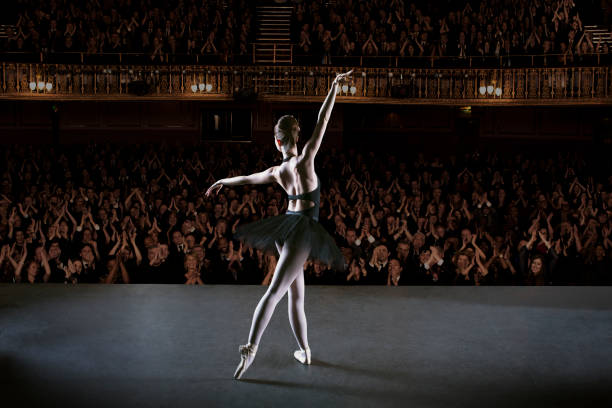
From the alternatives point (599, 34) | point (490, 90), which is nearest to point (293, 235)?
point (490, 90)

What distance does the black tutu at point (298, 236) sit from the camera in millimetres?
3725

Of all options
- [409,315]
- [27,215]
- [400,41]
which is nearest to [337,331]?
[409,315]

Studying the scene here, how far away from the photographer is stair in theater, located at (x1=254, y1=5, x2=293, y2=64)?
15.4 m

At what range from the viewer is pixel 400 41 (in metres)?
15.4

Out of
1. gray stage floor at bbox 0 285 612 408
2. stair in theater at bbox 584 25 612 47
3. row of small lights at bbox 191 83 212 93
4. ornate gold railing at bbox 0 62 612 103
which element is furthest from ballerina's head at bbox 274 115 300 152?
stair in theater at bbox 584 25 612 47

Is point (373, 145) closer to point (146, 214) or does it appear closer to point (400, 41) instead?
point (400, 41)

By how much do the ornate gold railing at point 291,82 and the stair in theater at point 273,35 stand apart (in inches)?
28.1

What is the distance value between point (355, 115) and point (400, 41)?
3866 millimetres

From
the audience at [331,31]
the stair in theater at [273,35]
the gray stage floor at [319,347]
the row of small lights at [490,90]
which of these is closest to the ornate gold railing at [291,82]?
the row of small lights at [490,90]

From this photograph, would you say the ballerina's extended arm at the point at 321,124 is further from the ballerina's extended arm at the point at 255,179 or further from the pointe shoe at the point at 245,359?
the pointe shoe at the point at 245,359

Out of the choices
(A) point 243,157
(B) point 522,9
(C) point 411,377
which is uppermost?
(B) point 522,9

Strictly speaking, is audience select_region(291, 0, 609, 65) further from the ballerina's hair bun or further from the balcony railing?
the ballerina's hair bun

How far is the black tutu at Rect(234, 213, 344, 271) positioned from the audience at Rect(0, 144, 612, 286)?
1978 mm

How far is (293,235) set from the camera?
12.2ft
